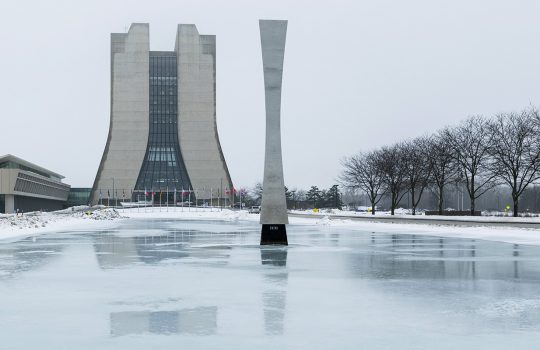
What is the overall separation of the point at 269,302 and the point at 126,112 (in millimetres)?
138399

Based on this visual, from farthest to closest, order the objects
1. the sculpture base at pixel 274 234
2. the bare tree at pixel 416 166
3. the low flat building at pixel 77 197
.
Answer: the low flat building at pixel 77 197 → the bare tree at pixel 416 166 → the sculpture base at pixel 274 234

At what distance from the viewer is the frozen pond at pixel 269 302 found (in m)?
7.94

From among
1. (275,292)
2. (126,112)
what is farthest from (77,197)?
(275,292)

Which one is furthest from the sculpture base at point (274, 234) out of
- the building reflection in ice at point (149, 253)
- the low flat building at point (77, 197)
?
the low flat building at point (77, 197)

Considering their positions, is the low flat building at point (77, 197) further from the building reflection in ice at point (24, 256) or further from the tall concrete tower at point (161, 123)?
the building reflection in ice at point (24, 256)

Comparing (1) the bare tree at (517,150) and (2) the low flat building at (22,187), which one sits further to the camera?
(2) the low flat building at (22,187)

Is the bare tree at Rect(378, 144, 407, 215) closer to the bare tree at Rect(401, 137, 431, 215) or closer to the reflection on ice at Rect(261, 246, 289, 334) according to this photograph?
the bare tree at Rect(401, 137, 431, 215)

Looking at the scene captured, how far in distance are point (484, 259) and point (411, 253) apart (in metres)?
2.91

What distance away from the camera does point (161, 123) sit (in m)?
148

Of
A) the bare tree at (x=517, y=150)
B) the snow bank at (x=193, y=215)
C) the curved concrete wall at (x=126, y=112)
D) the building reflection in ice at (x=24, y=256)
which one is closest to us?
the building reflection in ice at (x=24, y=256)

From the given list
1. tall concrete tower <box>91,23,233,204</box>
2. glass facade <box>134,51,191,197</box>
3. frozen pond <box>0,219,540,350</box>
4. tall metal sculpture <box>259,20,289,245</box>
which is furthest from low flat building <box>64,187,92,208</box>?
frozen pond <box>0,219,540,350</box>

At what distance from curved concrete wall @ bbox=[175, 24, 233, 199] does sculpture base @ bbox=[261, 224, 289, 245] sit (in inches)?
4692

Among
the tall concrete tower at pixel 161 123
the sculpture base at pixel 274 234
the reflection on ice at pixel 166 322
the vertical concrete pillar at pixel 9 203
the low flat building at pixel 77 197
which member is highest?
the tall concrete tower at pixel 161 123

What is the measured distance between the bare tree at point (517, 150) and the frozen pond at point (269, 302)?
38.0m
